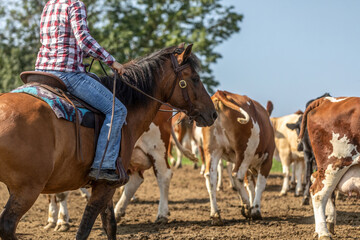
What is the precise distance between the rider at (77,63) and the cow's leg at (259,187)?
453cm

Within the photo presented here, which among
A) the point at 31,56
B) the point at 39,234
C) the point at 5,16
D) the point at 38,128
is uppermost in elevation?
the point at 5,16

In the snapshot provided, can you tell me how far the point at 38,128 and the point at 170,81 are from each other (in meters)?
1.92

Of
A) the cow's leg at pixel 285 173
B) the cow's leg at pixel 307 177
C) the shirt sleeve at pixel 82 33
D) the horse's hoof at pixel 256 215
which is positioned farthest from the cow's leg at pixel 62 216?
the cow's leg at pixel 285 173

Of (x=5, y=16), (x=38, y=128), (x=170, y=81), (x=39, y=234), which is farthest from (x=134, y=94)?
(x=5, y=16)

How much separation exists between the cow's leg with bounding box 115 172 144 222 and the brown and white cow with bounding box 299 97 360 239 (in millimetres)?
3479

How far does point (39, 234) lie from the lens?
8.18m

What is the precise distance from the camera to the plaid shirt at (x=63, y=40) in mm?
5188

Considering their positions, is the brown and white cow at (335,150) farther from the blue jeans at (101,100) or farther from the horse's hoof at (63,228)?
the horse's hoof at (63,228)

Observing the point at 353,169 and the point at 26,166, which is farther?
the point at 353,169

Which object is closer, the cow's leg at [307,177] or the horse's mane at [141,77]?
the horse's mane at [141,77]

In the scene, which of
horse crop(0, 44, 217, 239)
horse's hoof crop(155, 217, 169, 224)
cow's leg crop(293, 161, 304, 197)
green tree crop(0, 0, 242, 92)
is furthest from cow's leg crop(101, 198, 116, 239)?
green tree crop(0, 0, 242, 92)

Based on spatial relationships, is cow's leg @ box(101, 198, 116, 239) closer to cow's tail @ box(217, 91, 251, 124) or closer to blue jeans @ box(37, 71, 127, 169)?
blue jeans @ box(37, 71, 127, 169)

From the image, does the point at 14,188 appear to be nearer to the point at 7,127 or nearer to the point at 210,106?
the point at 7,127

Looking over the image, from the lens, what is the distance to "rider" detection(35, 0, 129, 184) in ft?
16.9
